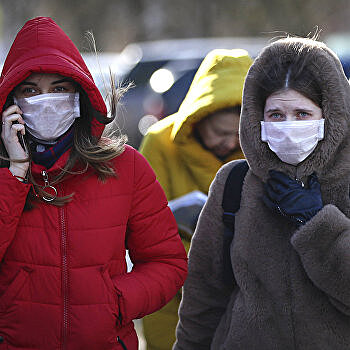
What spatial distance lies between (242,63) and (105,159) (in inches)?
60.5

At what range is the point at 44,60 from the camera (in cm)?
277

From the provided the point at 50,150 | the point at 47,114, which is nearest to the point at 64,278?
the point at 50,150

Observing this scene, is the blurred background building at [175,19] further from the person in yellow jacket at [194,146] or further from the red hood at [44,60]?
the red hood at [44,60]

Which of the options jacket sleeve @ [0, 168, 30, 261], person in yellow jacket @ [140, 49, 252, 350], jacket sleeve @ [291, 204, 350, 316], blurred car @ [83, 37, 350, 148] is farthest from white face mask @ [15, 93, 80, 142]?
blurred car @ [83, 37, 350, 148]

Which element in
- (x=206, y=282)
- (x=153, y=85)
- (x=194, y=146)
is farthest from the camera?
(x=153, y=85)

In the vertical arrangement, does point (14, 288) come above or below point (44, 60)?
below

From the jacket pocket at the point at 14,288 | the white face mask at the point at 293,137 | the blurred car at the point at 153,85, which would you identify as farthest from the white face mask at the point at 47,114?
the blurred car at the point at 153,85

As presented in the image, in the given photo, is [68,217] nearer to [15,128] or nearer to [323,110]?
[15,128]

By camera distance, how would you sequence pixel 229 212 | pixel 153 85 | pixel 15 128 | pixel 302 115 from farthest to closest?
pixel 153 85 < pixel 229 212 < pixel 302 115 < pixel 15 128

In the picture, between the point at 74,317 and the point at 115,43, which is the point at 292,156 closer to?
the point at 74,317

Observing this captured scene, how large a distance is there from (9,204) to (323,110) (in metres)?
1.21

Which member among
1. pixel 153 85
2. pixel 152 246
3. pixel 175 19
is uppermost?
pixel 152 246

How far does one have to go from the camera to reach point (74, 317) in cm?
266

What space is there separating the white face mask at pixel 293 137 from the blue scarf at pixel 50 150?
765mm
